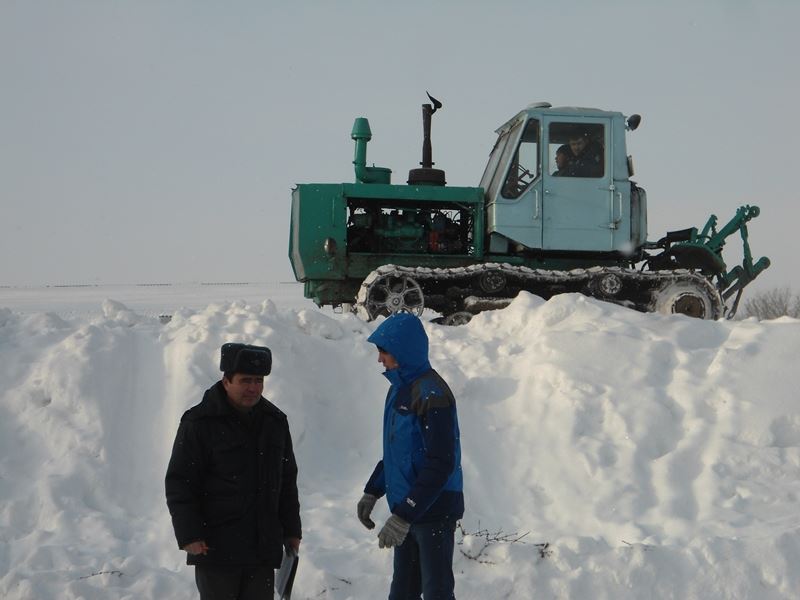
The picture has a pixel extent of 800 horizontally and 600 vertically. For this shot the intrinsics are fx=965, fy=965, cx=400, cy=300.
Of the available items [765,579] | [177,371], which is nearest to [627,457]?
[765,579]

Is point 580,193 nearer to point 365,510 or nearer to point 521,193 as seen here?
point 521,193

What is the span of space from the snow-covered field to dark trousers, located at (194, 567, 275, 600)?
4.71ft

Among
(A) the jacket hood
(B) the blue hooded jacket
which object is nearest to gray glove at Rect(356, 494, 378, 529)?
(B) the blue hooded jacket

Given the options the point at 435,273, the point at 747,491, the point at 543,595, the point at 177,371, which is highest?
the point at 435,273

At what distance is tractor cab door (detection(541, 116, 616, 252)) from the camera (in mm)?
11547

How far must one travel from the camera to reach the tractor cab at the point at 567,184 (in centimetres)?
1155

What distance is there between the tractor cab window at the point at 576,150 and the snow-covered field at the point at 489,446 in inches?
98.0

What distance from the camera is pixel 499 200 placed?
11609 mm

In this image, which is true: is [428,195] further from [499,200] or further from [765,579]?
[765,579]

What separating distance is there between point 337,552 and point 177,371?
2.75m

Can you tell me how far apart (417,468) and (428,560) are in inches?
16.8

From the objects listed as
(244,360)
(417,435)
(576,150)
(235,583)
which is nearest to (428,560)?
(417,435)

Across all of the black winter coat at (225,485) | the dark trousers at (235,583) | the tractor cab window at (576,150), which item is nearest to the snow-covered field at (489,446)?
the dark trousers at (235,583)

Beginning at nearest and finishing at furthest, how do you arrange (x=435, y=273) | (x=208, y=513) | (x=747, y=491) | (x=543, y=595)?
(x=208, y=513) < (x=543, y=595) < (x=747, y=491) < (x=435, y=273)
